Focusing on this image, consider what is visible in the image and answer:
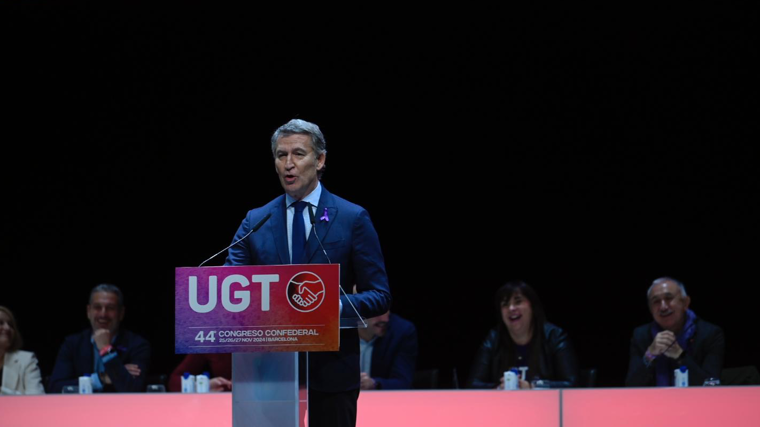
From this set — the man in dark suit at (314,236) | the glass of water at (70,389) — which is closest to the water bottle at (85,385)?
the glass of water at (70,389)

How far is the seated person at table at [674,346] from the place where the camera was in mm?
4473

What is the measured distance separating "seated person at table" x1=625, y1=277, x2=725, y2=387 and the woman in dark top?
1.19 ft

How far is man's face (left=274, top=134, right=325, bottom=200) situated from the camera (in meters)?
2.08

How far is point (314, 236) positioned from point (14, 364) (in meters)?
3.31

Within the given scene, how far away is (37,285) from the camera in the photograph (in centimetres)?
575

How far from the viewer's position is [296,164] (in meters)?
2.08

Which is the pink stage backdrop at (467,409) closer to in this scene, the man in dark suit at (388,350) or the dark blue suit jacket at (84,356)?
the man in dark suit at (388,350)

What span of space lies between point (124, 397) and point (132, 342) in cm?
192

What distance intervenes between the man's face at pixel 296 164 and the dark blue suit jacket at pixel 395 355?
2.74 meters

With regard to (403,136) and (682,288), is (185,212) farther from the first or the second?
(682,288)

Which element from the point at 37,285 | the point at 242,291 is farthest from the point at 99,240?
the point at 242,291

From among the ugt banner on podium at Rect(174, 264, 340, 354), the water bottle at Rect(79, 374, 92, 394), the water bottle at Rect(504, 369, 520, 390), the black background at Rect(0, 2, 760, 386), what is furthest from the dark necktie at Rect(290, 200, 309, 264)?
the black background at Rect(0, 2, 760, 386)

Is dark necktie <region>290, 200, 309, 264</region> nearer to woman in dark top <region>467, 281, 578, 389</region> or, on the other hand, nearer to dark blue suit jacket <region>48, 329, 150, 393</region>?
woman in dark top <region>467, 281, 578, 389</region>

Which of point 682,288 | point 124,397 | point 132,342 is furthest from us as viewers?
point 132,342
